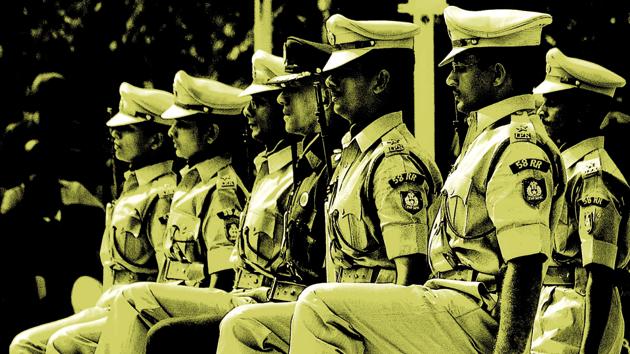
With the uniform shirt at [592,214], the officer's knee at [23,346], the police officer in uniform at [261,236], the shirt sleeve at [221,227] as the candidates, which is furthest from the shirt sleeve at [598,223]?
the officer's knee at [23,346]

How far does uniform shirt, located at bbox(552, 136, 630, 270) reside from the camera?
16.4ft

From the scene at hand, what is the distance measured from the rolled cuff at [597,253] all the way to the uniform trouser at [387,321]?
40.1 inches

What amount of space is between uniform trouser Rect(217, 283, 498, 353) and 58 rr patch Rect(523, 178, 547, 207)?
12.9 inches

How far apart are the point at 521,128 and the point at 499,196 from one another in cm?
26

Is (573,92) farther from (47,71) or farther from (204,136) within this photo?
(47,71)

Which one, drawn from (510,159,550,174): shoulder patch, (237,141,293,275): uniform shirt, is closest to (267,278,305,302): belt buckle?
(237,141,293,275): uniform shirt

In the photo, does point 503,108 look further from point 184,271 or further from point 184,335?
point 184,271

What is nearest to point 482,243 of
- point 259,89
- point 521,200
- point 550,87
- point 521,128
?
point 521,200

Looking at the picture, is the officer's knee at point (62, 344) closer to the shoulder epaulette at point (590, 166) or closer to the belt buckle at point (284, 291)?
the belt buckle at point (284, 291)

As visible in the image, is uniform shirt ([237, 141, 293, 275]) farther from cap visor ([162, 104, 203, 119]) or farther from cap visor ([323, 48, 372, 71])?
cap visor ([323, 48, 372, 71])

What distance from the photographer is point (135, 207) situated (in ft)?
22.3

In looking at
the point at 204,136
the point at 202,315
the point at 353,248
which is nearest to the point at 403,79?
the point at 353,248

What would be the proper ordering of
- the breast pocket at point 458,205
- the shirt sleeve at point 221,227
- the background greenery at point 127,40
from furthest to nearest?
1. the background greenery at point 127,40
2. the shirt sleeve at point 221,227
3. the breast pocket at point 458,205

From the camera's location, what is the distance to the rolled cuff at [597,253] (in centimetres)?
498
